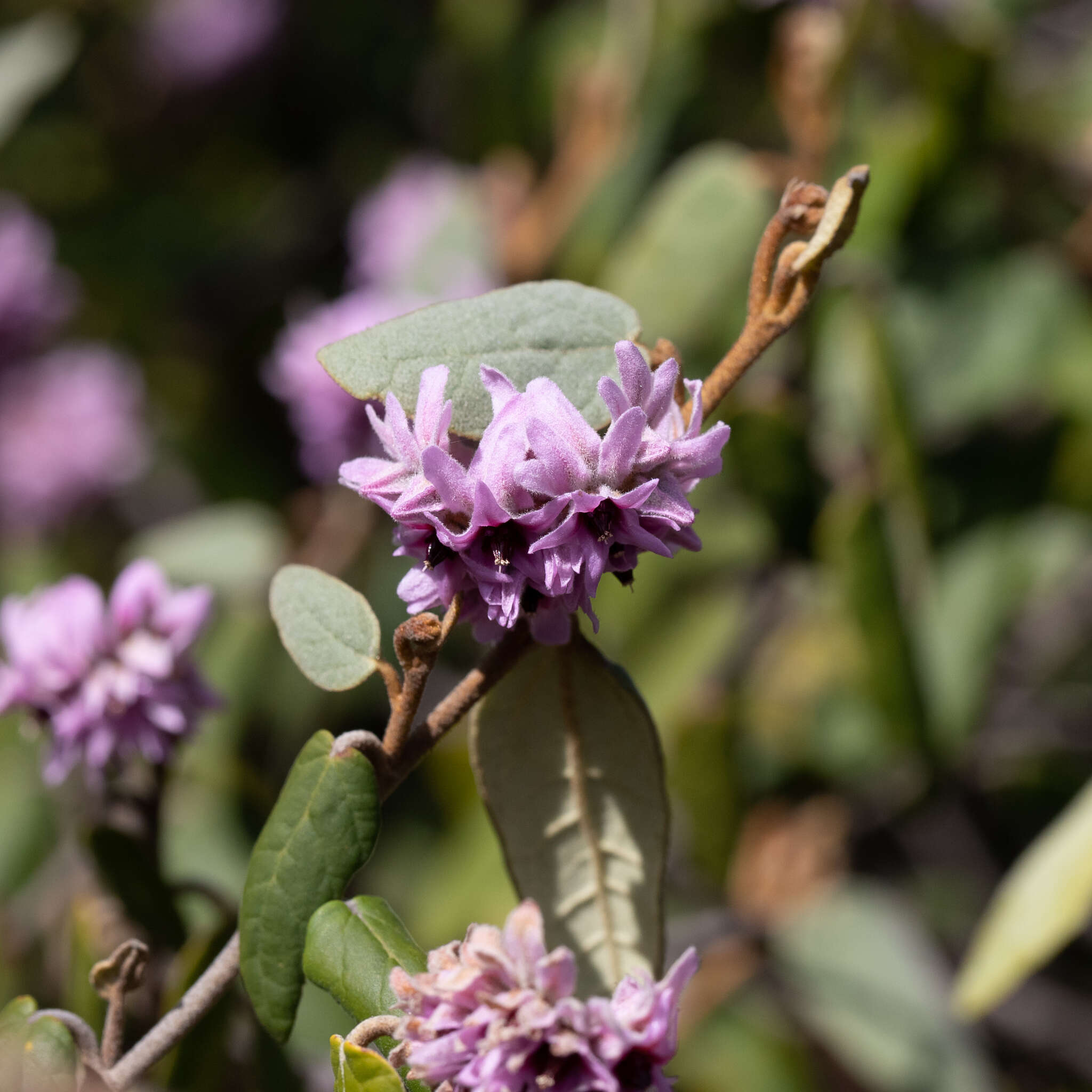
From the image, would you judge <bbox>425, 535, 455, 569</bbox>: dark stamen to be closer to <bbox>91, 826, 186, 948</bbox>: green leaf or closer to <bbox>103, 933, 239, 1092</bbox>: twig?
<bbox>103, 933, 239, 1092</bbox>: twig

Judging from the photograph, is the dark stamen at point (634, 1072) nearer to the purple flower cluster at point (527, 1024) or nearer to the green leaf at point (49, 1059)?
the purple flower cluster at point (527, 1024)

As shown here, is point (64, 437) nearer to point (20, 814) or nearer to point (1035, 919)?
point (20, 814)

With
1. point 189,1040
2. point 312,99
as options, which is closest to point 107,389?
point 312,99

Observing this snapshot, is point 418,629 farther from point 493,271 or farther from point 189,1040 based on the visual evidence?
point 493,271

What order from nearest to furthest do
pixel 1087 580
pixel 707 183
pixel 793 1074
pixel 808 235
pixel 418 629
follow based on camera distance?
pixel 418 629 → pixel 808 235 → pixel 707 183 → pixel 793 1074 → pixel 1087 580

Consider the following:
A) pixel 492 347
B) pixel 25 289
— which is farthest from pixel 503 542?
pixel 25 289
